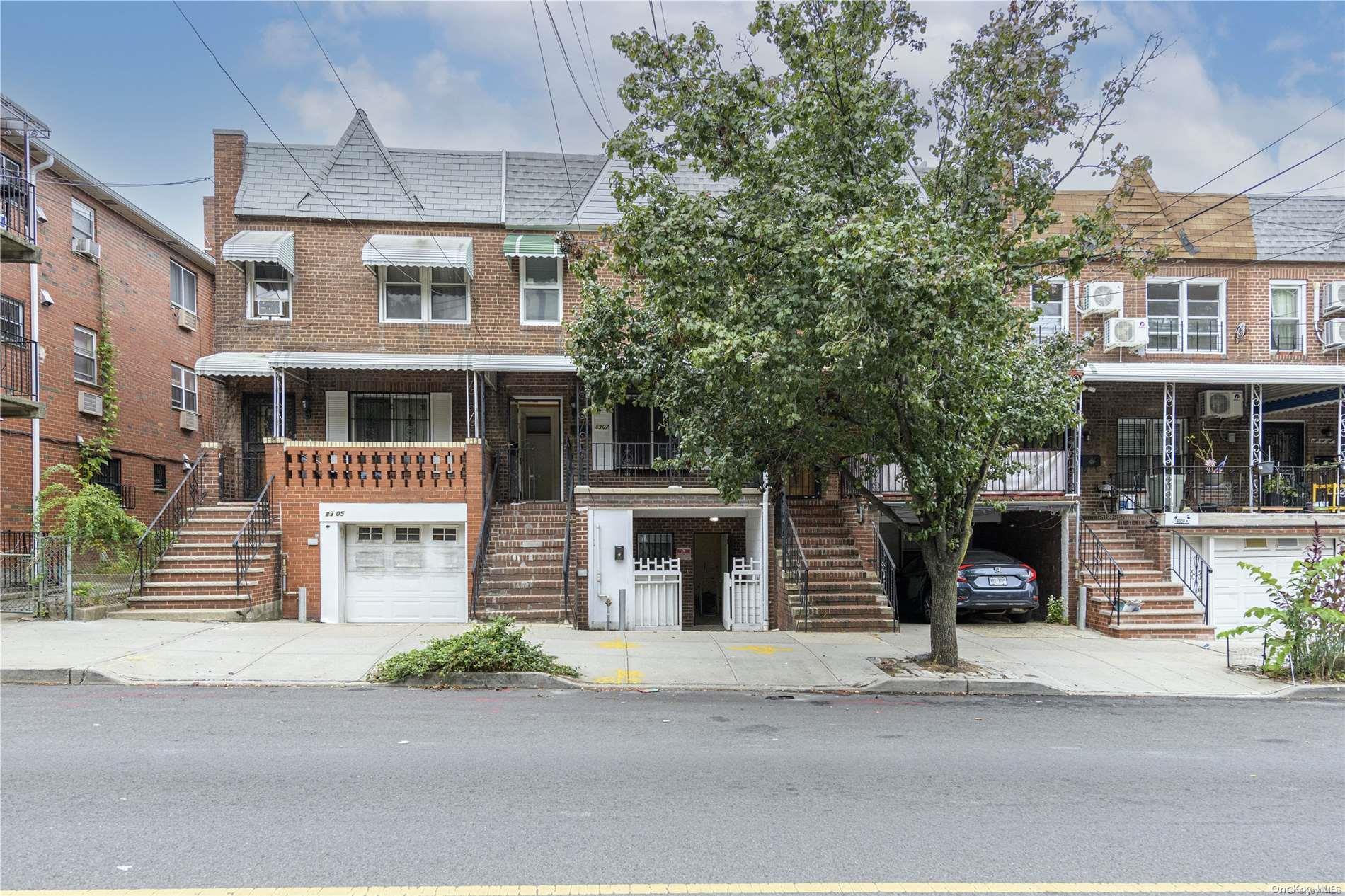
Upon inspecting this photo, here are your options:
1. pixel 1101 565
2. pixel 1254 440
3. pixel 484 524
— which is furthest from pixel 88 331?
pixel 1254 440

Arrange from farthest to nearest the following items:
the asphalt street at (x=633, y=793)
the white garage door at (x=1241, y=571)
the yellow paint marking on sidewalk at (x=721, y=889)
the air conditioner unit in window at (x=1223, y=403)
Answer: the air conditioner unit in window at (x=1223, y=403) < the white garage door at (x=1241, y=571) < the asphalt street at (x=633, y=793) < the yellow paint marking on sidewalk at (x=721, y=889)

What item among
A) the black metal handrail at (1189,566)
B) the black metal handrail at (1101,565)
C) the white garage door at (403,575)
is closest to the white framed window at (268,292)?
the white garage door at (403,575)

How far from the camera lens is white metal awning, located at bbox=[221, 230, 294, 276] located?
16.1 meters

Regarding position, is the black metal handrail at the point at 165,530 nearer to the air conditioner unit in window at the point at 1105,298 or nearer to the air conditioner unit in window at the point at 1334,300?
the air conditioner unit in window at the point at 1105,298

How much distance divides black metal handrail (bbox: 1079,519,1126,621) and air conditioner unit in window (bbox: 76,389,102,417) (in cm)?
2033

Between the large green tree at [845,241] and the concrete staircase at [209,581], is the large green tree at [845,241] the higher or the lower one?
the higher one

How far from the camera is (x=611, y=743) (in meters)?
6.97

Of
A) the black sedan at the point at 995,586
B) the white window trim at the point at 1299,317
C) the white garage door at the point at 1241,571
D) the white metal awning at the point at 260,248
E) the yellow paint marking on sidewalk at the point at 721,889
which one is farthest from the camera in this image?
the white window trim at the point at 1299,317

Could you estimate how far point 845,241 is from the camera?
8062 millimetres

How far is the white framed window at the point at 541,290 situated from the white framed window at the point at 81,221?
9.49 meters

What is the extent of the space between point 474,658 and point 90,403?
525 inches

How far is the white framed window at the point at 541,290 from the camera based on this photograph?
57.3ft

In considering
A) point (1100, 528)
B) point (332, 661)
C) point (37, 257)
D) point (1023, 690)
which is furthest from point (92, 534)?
point (1100, 528)

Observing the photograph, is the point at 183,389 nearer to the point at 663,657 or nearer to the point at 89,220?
the point at 89,220
